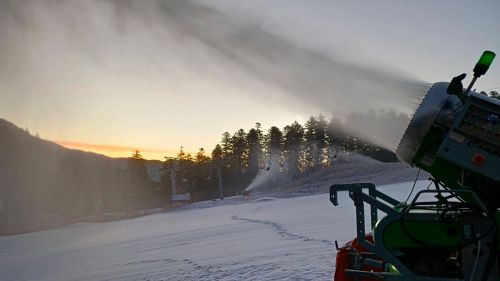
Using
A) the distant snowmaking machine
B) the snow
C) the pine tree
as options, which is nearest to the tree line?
the pine tree

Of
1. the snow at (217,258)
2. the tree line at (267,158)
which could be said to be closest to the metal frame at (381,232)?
the snow at (217,258)

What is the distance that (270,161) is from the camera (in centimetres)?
8212

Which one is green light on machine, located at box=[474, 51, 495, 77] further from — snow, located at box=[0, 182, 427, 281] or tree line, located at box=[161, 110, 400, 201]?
tree line, located at box=[161, 110, 400, 201]

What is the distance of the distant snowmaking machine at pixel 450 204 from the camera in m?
3.73

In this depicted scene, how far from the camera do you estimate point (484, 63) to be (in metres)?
3.88

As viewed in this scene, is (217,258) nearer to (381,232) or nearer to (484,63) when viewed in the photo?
(381,232)

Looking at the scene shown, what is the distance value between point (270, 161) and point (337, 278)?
77747 mm

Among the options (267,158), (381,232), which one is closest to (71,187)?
(267,158)

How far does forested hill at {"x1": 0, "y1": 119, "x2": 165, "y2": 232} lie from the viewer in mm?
70250

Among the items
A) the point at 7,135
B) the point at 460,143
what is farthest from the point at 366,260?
the point at 7,135

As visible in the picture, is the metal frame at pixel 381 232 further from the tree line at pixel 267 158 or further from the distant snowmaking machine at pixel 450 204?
the tree line at pixel 267 158

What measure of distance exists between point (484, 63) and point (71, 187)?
83943 millimetres

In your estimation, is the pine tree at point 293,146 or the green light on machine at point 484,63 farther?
the pine tree at point 293,146

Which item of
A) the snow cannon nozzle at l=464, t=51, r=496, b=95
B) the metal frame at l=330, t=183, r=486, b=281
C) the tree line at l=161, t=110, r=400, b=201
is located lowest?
the metal frame at l=330, t=183, r=486, b=281
